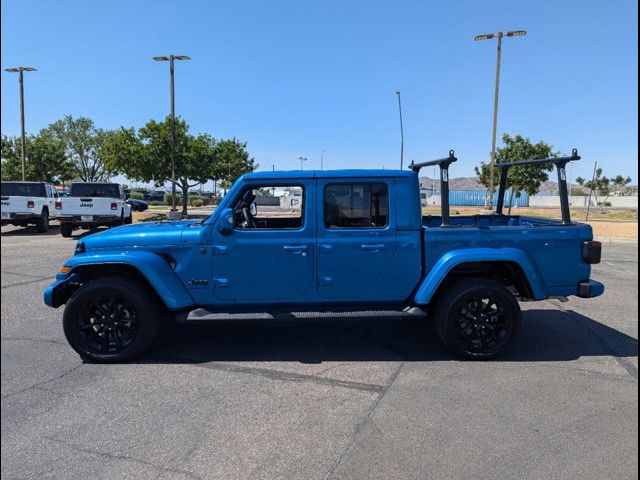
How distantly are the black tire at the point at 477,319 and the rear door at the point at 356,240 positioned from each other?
0.53 meters

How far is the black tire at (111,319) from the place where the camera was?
14.3ft

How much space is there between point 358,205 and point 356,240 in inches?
15.2

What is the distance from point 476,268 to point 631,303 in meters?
3.85

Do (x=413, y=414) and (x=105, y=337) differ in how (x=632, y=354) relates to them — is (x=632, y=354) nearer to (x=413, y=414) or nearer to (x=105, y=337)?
(x=413, y=414)

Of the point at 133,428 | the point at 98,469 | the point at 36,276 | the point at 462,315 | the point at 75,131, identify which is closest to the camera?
the point at 98,469

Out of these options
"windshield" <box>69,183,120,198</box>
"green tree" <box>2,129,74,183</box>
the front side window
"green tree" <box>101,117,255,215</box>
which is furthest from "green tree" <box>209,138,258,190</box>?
the front side window

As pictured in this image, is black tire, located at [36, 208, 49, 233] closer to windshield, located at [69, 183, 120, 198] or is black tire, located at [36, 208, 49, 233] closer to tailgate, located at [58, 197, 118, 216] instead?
windshield, located at [69, 183, 120, 198]

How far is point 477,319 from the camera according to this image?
15.0ft

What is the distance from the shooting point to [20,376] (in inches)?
156

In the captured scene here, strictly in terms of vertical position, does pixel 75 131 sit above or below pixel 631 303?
above

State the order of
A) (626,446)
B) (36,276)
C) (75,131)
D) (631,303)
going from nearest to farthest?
(626,446) < (631,303) < (36,276) < (75,131)

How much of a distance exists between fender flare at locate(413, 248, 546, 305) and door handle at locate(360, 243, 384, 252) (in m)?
0.54

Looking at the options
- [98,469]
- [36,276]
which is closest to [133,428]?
[98,469]

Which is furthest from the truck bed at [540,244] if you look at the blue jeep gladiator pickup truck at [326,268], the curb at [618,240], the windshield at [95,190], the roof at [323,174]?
the windshield at [95,190]
